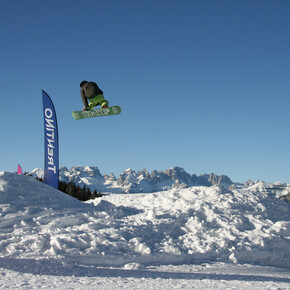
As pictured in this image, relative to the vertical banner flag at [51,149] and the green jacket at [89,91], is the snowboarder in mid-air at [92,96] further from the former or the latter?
the vertical banner flag at [51,149]

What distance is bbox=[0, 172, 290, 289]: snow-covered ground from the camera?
6047 mm

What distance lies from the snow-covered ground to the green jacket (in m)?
3.96

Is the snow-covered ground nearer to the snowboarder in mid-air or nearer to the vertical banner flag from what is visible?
the vertical banner flag

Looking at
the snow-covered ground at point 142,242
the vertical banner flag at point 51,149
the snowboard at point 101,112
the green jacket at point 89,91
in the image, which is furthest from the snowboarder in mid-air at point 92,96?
the vertical banner flag at point 51,149

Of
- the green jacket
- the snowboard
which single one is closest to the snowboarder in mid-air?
the green jacket

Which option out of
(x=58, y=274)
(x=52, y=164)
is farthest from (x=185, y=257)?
(x=52, y=164)

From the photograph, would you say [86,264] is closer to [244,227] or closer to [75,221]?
[75,221]

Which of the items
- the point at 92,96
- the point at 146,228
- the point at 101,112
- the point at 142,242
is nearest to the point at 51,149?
the point at 101,112

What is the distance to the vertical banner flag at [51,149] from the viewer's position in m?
15.4

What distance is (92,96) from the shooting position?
467 inches

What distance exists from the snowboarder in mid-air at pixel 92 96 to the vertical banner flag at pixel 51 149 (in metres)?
4.41

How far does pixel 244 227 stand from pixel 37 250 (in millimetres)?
6234

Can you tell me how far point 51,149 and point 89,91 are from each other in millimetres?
5234

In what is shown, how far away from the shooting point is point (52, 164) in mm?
15547
